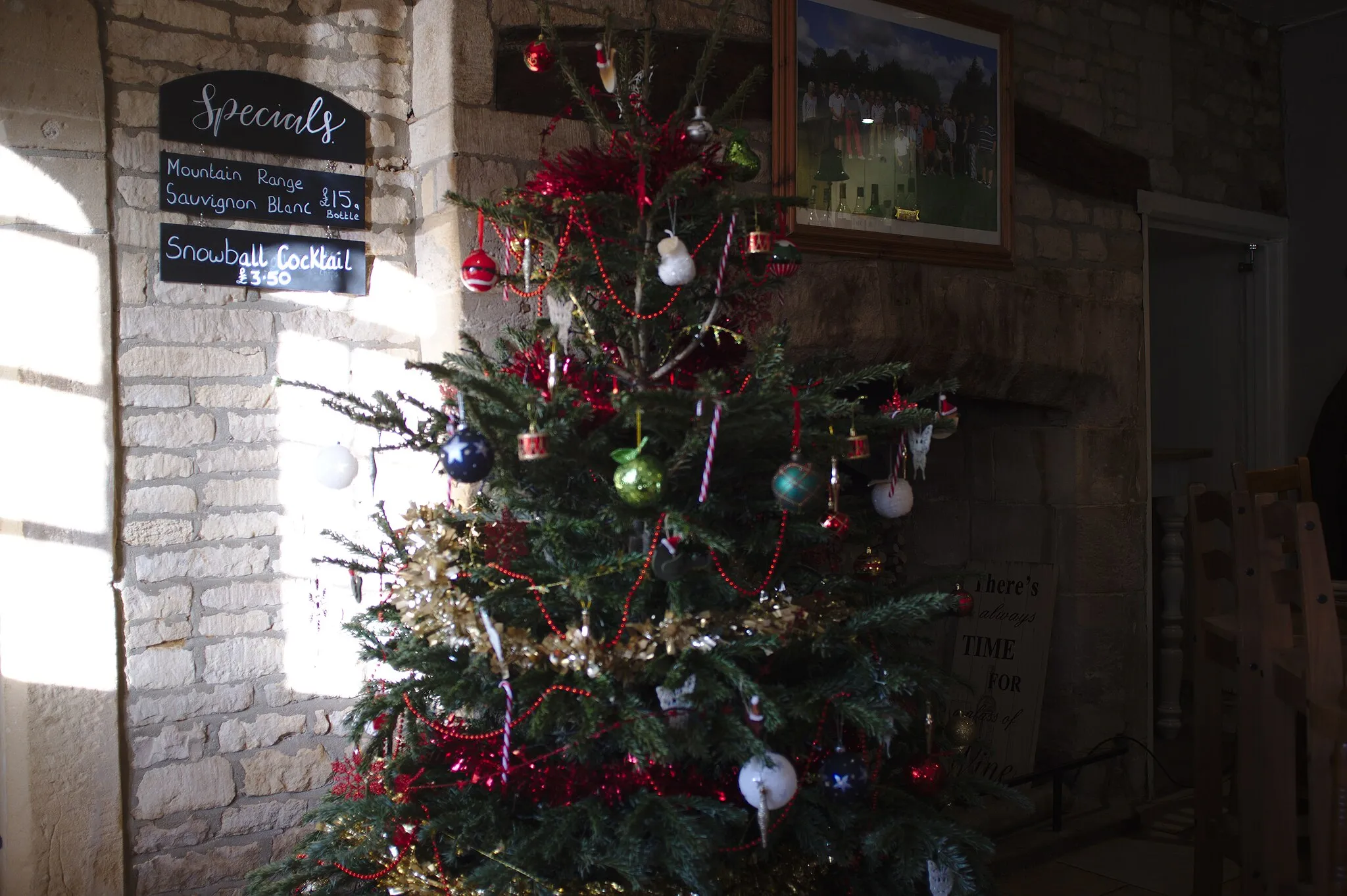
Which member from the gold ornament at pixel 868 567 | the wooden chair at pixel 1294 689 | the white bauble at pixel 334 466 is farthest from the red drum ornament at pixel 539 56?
the wooden chair at pixel 1294 689

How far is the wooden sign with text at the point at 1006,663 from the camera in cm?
366

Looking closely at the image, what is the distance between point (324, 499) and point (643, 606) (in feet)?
3.86

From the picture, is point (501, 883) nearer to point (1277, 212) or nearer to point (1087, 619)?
point (1087, 619)

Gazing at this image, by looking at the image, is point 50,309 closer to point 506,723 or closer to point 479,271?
point 479,271

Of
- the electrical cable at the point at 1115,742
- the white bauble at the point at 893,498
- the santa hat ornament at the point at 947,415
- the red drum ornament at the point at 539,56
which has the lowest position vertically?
the electrical cable at the point at 1115,742

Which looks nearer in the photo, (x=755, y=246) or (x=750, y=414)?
(x=750, y=414)

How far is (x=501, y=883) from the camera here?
1.70 m

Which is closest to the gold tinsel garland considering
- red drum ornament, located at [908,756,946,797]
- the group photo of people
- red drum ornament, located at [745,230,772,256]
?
red drum ornament, located at [908,756,946,797]

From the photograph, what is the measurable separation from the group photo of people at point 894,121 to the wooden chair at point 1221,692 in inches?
47.2

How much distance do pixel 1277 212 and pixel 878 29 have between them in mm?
2449

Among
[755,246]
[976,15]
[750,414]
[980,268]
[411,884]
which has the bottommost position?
[411,884]

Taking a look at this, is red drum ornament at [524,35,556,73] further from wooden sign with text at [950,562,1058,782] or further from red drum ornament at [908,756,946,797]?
wooden sign with text at [950,562,1058,782]

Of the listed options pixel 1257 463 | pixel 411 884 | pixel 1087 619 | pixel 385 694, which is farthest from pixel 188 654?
pixel 1257 463

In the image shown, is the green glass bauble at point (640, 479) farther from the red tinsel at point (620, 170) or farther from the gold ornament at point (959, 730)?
the gold ornament at point (959, 730)
